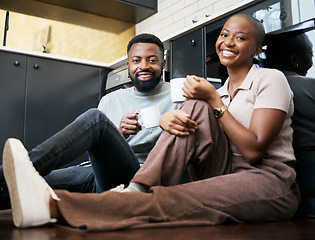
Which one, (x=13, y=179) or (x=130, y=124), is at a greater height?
(x=130, y=124)

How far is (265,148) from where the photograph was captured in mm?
1146

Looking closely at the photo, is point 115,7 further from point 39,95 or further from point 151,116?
point 151,116

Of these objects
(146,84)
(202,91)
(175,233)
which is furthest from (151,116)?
(175,233)

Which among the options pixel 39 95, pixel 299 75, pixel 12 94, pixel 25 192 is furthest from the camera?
pixel 39 95

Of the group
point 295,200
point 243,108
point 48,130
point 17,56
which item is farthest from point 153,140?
point 17,56

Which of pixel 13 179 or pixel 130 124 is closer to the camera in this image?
pixel 13 179

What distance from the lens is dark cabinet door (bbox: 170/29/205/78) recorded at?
2.12 metres

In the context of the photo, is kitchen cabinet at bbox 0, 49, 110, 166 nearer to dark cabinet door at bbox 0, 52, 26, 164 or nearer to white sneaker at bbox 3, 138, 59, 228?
dark cabinet door at bbox 0, 52, 26, 164

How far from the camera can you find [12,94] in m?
2.60

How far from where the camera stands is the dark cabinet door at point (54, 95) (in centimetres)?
267

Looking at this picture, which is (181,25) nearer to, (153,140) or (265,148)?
(153,140)

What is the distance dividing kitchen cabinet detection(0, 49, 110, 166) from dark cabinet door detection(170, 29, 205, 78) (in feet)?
2.89

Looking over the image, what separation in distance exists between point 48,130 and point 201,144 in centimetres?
181

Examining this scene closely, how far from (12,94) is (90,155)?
149cm
